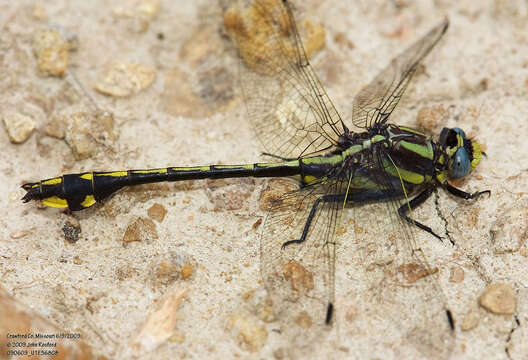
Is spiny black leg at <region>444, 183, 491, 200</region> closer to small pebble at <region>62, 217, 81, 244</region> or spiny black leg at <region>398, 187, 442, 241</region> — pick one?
spiny black leg at <region>398, 187, 442, 241</region>

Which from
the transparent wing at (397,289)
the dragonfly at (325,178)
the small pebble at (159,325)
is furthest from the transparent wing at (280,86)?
the small pebble at (159,325)

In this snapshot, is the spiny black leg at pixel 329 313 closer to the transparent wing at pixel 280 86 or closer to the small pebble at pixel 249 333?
the small pebble at pixel 249 333

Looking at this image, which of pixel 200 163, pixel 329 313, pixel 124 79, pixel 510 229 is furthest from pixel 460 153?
pixel 124 79

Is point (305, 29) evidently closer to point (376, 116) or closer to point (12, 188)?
point (376, 116)

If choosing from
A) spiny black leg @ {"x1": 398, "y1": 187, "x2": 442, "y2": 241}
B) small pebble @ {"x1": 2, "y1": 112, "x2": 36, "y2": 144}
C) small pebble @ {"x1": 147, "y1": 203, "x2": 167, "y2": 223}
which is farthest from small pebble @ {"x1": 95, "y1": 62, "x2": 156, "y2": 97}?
spiny black leg @ {"x1": 398, "y1": 187, "x2": 442, "y2": 241}

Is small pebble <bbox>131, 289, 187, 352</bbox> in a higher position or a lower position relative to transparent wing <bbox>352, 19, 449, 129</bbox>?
lower
